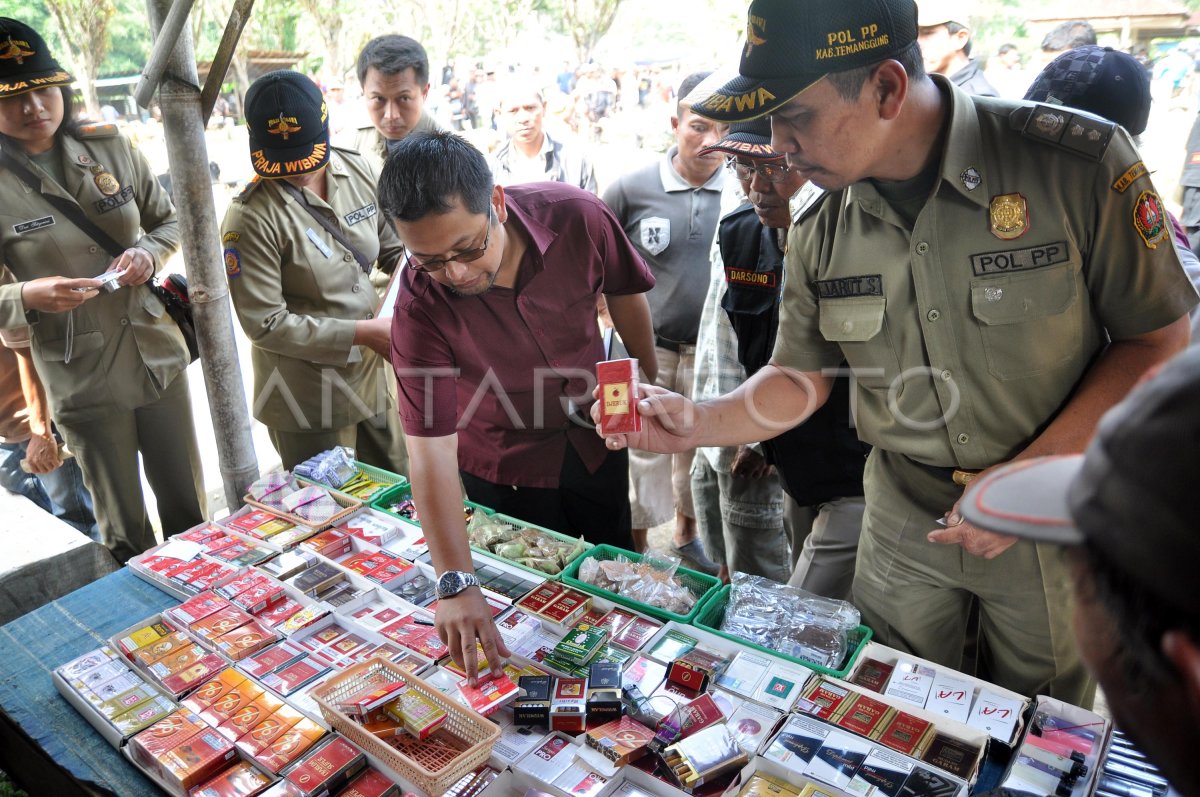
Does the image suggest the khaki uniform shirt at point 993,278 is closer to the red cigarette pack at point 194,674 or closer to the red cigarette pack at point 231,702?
the red cigarette pack at point 231,702

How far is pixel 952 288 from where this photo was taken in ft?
5.66

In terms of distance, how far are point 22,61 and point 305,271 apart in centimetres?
119

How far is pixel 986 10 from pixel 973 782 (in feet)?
46.6

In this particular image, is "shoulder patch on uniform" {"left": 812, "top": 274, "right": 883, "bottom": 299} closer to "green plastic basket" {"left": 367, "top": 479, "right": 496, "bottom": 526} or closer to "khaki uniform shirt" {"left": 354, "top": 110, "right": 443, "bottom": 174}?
"green plastic basket" {"left": 367, "top": 479, "right": 496, "bottom": 526}

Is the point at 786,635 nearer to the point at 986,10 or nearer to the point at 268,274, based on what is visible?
the point at 268,274

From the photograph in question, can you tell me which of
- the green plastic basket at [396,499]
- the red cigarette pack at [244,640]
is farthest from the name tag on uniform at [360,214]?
the red cigarette pack at [244,640]

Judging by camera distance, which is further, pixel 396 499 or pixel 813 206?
pixel 396 499

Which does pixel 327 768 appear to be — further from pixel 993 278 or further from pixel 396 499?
pixel 993 278

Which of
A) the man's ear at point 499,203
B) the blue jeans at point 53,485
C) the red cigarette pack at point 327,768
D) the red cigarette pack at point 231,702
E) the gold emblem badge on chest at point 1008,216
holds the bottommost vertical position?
the blue jeans at point 53,485

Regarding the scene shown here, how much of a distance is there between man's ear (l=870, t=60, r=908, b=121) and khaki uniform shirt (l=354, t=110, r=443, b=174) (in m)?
2.91

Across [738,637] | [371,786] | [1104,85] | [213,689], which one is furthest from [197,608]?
[1104,85]

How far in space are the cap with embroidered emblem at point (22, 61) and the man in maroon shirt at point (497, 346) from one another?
1.76 metres

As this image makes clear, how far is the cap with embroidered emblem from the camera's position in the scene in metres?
2.81

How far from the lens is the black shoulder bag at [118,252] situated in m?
2.98
